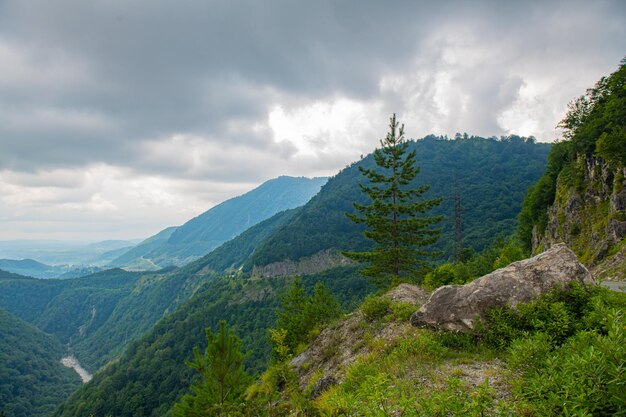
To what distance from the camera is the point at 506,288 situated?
9266 millimetres

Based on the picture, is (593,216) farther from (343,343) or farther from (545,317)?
(343,343)

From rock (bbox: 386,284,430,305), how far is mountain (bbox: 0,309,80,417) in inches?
7772

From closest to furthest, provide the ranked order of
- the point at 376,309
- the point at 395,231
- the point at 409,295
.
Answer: the point at 376,309, the point at 409,295, the point at 395,231

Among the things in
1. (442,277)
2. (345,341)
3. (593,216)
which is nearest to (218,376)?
(345,341)

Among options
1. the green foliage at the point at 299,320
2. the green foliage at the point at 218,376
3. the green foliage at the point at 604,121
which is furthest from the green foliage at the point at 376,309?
the green foliage at the point at 604,121

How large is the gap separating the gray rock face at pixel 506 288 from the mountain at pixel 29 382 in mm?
200796

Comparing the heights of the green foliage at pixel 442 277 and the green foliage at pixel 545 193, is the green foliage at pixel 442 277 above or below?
below

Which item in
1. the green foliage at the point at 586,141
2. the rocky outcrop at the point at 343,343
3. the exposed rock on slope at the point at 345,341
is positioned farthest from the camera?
the green foliage at the point at 586,141

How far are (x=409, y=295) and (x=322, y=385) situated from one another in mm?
6199

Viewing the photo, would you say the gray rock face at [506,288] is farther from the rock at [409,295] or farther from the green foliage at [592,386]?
the green foliage at [592,386]

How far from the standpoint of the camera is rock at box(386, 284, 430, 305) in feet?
43.9

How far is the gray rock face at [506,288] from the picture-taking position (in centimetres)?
903

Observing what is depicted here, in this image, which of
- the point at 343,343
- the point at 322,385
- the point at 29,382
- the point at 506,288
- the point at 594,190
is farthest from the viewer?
the point at 29,382

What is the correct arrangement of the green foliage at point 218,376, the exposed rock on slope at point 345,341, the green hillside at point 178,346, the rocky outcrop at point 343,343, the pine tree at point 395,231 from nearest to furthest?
the rocky outcrop at point 343,343
the exposed rock on slope at point 345,341
the green foliage at point 218,376
the pine tree at point 395,231
the green hillside at point 178,346
